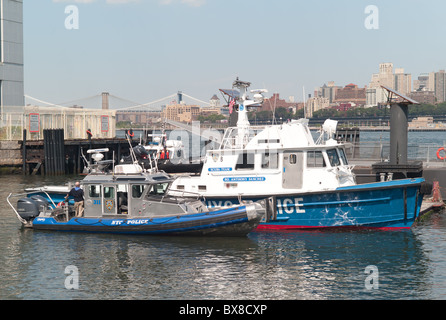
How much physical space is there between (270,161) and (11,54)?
39484mm

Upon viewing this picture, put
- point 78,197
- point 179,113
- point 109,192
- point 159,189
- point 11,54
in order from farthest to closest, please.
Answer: point 179,113
point 11,54
point 78,197
point 159,189
point 109,192

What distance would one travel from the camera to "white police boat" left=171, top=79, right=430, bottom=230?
69.4ft

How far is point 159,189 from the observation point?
21141 millimetres

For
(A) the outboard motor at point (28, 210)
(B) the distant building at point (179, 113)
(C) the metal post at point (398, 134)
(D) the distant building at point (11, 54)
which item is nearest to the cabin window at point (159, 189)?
(A) the outboard motor at point (28, 210)

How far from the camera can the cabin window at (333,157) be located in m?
22.1

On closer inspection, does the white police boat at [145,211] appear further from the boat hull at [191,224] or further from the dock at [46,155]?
the dock at [46,155]

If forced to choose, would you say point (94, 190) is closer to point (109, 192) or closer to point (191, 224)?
point (109, 192)

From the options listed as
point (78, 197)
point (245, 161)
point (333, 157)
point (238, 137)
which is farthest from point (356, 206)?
point (78, 197)

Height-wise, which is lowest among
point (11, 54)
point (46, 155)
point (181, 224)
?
point (181, 224)

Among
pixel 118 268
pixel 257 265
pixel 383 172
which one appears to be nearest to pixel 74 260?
pixel 118 268

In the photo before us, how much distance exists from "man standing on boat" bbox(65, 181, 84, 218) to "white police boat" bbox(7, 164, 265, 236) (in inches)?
9.4

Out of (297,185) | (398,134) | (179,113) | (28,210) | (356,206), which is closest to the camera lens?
(356,206)
